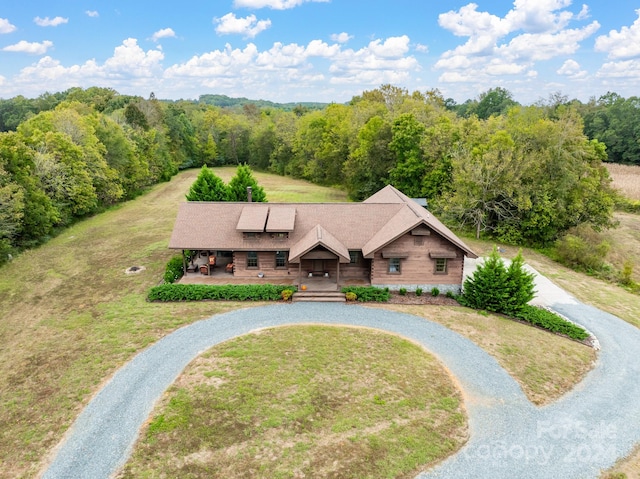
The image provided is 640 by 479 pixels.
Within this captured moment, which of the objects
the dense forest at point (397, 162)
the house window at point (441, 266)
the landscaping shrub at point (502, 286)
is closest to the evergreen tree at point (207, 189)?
the dense forest at point (397, 162)

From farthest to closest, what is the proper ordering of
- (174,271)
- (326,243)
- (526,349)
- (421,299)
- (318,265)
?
(174,271) → (318,265) → (421,299) → (326,243) → (526,349)

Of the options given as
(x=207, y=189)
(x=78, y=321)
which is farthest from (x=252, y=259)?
(x=207, y=189)

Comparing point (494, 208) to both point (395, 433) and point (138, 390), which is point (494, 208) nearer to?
point (395, 433)

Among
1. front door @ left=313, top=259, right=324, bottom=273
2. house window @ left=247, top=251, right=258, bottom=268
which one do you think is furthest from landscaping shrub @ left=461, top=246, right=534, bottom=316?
house window @ left=247, top=251, right=258, bottom=268

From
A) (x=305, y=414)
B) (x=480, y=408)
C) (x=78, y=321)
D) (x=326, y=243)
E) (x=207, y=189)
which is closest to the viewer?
(x=305, y=414)

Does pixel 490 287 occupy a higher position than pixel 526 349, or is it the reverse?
pixel 490 287

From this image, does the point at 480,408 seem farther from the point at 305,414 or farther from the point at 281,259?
the point at 281,259

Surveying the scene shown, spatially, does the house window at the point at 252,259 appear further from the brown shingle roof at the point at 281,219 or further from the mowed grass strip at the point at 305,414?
the mowed grass strip at the point at 305,414

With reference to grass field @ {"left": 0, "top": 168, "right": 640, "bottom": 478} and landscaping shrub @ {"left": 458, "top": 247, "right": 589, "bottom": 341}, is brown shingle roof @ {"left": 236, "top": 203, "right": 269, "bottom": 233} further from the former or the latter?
landscaping shrub @ {"left": 458, "top": 247, "right": 589, "bottom": 341}
